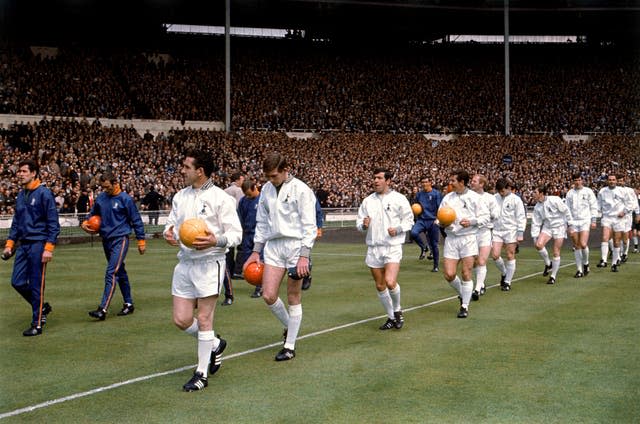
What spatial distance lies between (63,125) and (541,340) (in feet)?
109

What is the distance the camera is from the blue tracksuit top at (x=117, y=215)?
38.3ft

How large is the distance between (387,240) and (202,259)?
3552 millimetres

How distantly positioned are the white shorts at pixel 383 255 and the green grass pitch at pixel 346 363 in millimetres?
909

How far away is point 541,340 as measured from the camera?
946cm

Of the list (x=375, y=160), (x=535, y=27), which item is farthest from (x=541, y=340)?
(x=535, y=27)

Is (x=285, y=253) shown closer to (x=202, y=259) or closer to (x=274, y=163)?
(x=274, y=163)

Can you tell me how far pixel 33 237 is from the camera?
33.1 feet

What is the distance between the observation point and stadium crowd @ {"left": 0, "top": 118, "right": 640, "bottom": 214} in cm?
3419

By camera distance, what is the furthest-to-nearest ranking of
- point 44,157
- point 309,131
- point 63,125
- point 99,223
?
point 309,131
point 63,125
point 44,157
point 99,223

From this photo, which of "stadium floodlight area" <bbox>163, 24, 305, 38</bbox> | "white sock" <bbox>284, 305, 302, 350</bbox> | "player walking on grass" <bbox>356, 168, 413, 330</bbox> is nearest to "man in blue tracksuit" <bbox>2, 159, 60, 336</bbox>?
"white sock" <bbox>284, 305, 302, 350</bbox>

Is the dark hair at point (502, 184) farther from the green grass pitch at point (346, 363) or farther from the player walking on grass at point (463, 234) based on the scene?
the player walking on grass at point (463, 234)

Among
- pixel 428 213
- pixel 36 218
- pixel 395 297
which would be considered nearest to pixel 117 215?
pixel 36 218

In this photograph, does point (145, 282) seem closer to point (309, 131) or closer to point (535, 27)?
point (309, 131)

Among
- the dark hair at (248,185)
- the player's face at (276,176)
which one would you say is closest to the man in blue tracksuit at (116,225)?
the dark hair at (248,185)
